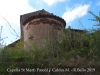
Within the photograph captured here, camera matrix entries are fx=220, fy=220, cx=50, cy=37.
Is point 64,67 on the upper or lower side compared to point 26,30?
lower

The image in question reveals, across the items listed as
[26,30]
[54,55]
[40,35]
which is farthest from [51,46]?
[26,30]

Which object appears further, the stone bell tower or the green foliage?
the stone bell tower

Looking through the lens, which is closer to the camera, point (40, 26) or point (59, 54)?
point (59, 54)

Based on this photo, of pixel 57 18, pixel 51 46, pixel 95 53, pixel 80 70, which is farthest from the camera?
pixel 57 18

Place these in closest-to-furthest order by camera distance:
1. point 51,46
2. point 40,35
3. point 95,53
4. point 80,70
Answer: point 80,70, point 95,53, point 51,46, point 40,35

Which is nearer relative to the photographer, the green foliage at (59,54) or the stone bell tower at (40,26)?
the green foliage at (59,54)

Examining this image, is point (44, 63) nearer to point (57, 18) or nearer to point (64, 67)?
point (64, 67)

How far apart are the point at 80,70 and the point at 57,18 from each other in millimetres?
6500

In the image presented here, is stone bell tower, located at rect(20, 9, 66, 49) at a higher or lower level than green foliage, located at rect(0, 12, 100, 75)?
higher

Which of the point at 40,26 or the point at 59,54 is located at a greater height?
the point at 40,26

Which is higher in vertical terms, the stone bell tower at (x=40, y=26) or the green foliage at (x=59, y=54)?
the stone bell tower at (x=40, y=26)

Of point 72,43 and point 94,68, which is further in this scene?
point 72,43

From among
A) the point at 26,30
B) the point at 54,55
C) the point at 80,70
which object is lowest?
the point at 80,70

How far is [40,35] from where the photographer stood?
13008 mm
